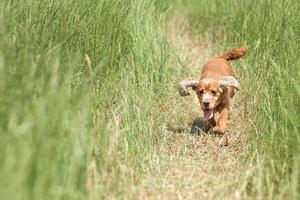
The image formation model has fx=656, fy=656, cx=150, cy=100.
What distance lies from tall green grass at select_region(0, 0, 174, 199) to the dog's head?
291 mm

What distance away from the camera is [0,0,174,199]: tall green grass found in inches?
104

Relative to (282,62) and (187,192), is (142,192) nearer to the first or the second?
(187,192)

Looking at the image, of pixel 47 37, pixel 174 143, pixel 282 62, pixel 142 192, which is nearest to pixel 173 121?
pixel 174 143

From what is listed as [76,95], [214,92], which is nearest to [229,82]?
[214,92]

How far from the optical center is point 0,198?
238cm

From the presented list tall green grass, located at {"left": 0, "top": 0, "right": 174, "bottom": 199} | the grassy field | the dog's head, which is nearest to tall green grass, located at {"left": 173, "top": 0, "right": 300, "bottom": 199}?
the grassy field

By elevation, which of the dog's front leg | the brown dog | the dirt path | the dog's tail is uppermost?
the dog's tail

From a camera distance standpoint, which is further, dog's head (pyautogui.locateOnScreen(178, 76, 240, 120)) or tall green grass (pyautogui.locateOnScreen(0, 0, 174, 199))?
dog's head (pyautogui.locateOnScreen(178, 76, 240, 120))

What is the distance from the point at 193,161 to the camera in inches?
159

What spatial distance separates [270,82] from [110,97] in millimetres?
1085

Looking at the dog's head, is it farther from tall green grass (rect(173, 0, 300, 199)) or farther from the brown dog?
tall green grass (rect(173, 0, 300, 199))

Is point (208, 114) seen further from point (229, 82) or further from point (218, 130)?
point (229, 82)

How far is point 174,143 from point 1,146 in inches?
78.3

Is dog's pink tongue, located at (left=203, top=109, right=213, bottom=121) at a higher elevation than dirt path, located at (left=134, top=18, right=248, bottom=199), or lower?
higher
